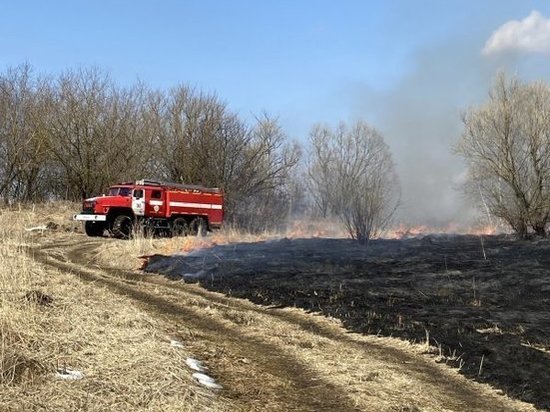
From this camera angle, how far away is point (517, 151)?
2670cm

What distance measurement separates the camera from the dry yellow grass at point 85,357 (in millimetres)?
4445

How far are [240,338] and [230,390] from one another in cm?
246

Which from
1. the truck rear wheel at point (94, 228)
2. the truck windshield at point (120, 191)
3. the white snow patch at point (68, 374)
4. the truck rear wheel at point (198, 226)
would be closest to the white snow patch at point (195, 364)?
the white snow patch at point (68, 374)

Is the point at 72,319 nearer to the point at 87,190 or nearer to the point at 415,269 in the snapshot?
the point at 415,269

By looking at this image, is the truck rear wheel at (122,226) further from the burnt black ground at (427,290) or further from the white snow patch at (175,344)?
the white snow patch at (175,344)

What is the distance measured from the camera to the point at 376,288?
12.2 metres

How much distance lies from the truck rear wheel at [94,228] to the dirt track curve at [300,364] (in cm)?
1757

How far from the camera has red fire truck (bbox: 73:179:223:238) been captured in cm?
2658

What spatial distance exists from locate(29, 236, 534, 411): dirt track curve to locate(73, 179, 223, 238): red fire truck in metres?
16.7

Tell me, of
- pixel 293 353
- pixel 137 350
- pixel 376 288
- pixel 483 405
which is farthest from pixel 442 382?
pixel 376 288

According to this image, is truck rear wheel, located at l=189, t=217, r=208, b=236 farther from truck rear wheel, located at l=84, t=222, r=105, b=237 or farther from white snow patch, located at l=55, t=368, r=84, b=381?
white snow patch, located at l=55, t=368, r=84, b=381

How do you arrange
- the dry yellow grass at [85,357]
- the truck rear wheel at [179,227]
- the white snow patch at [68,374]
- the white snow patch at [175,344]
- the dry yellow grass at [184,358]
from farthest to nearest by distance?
the truck rear wheel at [179,227] → the white snow patch at [175,344] → the white snow patch at [68,374] → the dry yellow grass at [184,358] → the dry yellow grass at [85,357]

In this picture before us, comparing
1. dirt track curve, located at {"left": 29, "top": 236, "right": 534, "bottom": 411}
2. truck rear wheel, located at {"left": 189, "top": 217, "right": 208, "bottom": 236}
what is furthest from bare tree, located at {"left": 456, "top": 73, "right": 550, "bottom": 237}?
dirt track curve, located at {"left": 29, "top": 236, "right": 534, "bottom": 411}

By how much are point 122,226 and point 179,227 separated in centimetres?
290
